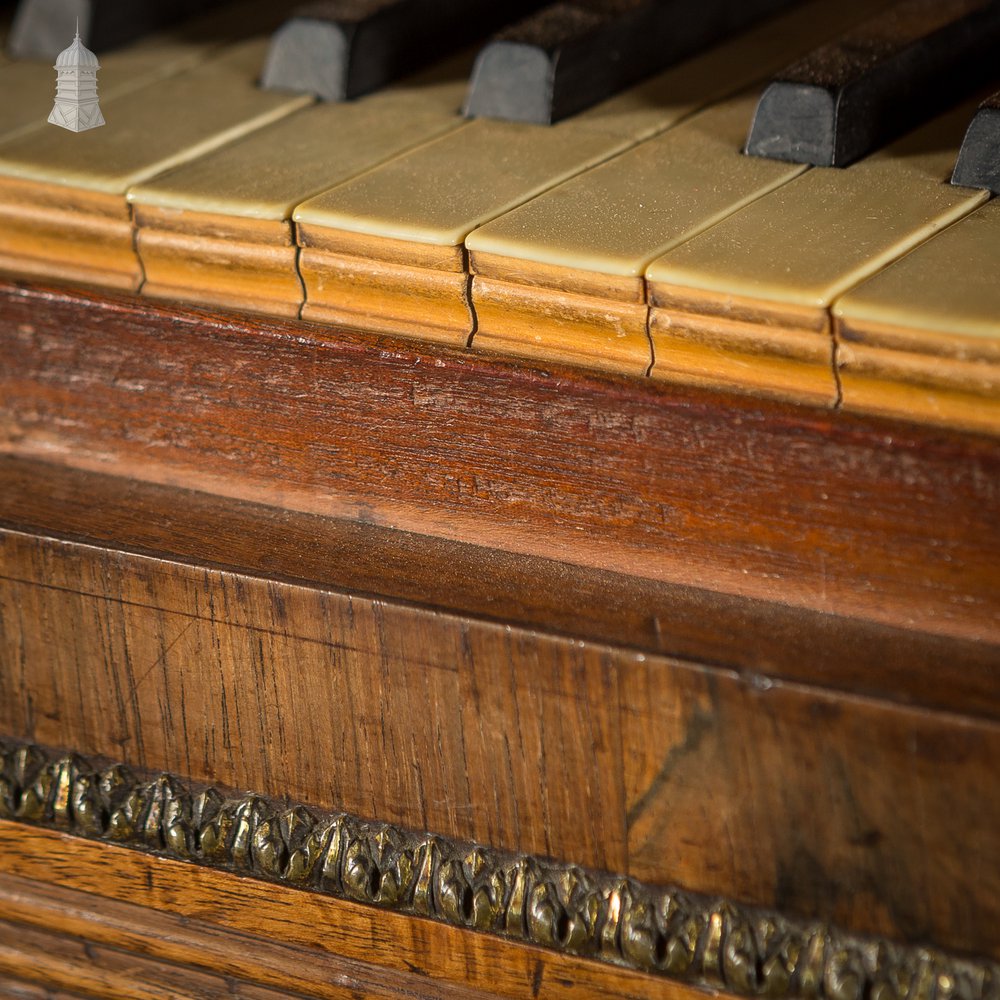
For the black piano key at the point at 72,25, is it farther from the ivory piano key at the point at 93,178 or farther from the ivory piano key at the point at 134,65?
the ivory piano key at the point at 93,178

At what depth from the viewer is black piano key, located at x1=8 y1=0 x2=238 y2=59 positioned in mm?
1214

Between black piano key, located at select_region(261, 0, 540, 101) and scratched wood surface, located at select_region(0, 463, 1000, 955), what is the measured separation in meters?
0.30

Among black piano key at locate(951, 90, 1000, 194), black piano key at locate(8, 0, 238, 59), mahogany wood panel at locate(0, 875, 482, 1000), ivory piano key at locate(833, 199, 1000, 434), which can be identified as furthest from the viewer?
black piano key at locate(8, 0, 238, 59)

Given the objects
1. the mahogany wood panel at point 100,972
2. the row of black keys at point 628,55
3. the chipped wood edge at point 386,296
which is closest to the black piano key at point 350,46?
the row of black keys at point 628,55

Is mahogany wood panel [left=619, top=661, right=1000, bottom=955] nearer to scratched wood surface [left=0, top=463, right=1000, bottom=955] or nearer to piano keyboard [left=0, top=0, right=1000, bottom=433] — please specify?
scratched wood surface [left=0, top=463, right=1000, bottom=955]

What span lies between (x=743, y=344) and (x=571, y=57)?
31 cm

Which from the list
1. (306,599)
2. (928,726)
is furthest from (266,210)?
(928,726)

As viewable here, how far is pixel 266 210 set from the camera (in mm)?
900

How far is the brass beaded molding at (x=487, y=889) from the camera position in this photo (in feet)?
2.76

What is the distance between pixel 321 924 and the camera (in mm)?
993

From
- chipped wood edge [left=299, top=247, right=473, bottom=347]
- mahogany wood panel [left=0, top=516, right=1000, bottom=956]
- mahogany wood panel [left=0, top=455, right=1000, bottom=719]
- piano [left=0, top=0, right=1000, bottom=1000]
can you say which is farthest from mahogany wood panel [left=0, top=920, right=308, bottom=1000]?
chipped wood edge [left=299, top=247, right=473, bottom=347]

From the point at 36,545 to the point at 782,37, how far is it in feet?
2.00

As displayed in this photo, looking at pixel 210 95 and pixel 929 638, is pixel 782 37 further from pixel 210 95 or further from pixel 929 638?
pixel 929 638

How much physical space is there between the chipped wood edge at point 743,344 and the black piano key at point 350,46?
37 centimetres
